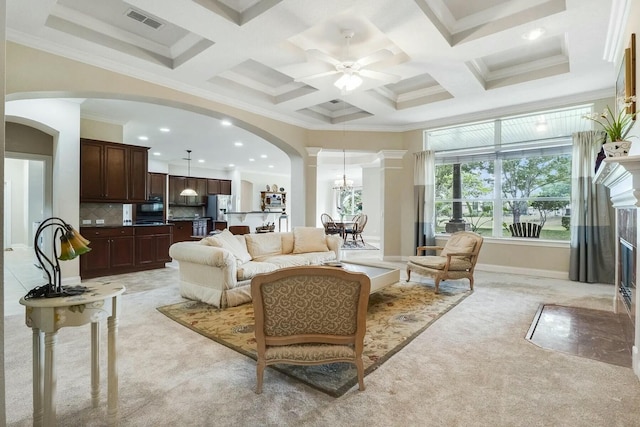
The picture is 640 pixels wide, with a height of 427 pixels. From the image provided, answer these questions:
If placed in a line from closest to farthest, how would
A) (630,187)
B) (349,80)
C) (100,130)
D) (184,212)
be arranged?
(630,187) → (349,80) → (100,130) → (184,212)

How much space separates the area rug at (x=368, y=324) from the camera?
6.95ft

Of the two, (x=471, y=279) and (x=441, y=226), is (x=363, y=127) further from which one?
(x=471, y=279)

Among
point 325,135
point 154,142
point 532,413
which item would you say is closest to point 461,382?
point 532,413

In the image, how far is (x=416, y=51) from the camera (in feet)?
11.5

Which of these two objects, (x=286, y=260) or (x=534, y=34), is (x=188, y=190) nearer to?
(x=286, y=260)

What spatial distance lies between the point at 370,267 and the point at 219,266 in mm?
1978

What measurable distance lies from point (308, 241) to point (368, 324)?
2284mm

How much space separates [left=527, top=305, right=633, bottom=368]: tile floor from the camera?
2.46m

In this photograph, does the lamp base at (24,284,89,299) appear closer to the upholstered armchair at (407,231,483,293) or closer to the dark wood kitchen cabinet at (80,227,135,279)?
the upholstered armchair at (407,231,483,293)

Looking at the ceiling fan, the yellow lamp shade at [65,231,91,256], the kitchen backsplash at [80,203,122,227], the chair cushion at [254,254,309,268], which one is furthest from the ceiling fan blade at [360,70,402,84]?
the kitchen backsplash at [80,203,122,227]

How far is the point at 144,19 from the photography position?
3.27 meters

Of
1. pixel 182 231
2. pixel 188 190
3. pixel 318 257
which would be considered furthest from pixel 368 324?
pixel 188 190

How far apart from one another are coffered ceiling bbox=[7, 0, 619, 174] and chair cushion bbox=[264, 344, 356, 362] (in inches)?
110

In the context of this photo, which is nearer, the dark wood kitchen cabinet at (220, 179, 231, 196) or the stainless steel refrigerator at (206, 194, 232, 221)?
the stainless steel refrigerator at (206, 194, 232, 221)
